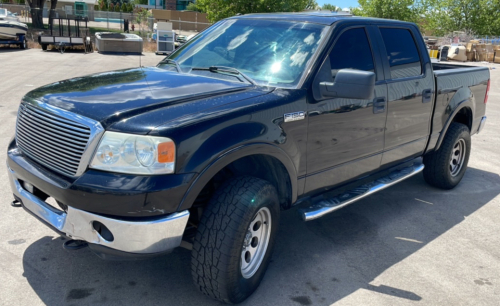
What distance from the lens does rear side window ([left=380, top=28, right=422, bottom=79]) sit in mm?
4914

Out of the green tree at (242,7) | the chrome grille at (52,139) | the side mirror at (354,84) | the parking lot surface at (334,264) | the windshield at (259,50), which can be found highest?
the green tree at (242,7)

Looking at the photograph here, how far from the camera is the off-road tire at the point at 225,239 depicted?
320 cm

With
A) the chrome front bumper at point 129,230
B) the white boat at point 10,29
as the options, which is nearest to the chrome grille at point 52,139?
the chrome front bumper at point 129,230

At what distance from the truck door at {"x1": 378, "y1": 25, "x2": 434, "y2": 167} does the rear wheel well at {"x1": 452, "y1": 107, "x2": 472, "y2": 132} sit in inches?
43.9

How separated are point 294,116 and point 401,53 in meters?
1.97

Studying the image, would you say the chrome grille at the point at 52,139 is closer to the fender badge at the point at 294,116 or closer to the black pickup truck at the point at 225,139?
the black pickup truck at the point at 225,139

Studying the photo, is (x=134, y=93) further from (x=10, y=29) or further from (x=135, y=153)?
(x=10, y=29)

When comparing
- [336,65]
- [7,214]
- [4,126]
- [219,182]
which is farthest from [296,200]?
[4,126]

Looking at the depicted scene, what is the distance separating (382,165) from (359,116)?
81 cm

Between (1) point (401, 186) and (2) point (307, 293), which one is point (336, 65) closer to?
(2) point (307, 293)

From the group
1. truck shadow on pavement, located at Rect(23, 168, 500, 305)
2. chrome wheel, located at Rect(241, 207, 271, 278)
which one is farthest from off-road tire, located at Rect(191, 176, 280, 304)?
truck shadow on pavement, located at Rect(23, 168, 500, 305)

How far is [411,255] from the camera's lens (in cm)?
445

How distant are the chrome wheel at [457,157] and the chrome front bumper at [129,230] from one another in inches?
174

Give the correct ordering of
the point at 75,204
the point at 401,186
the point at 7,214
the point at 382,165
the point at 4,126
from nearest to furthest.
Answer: the point at 75,204
the point at 7,214
the point at 382,165
the point at 401,186
the point at 4,126
